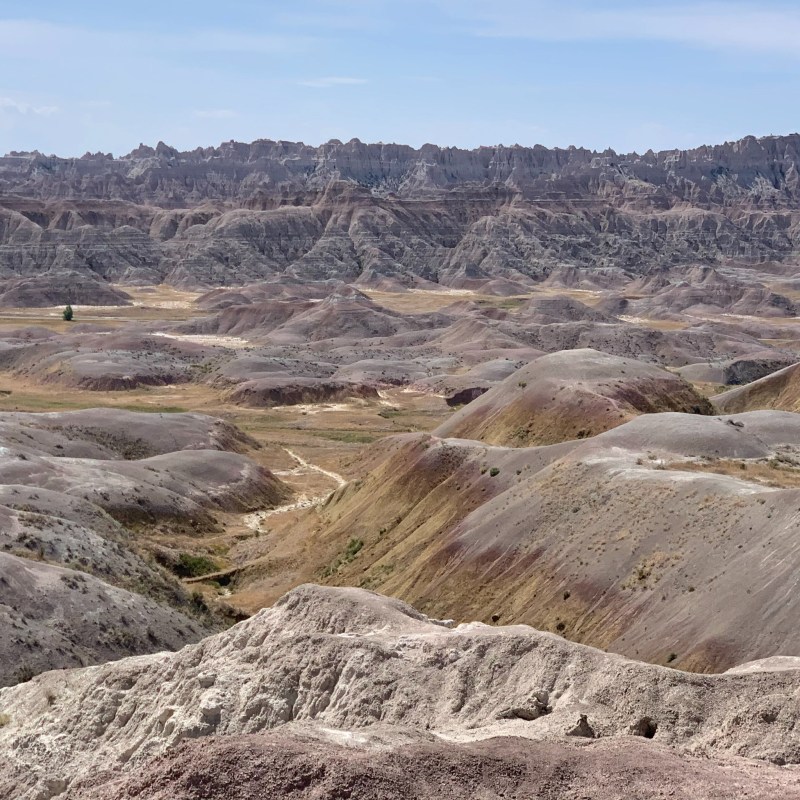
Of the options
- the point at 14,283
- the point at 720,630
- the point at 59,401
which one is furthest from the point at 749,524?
the point at 14,283

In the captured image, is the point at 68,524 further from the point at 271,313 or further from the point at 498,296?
the point at 498,296

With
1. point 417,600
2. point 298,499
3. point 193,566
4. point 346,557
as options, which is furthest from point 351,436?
point 417,600

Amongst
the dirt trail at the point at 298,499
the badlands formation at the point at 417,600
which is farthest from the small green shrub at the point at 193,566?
the dirt trail at the point at 298,499

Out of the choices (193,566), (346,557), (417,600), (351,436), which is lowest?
(351,436)

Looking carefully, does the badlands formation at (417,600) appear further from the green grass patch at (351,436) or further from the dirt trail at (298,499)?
the green grass patch at (351,436)

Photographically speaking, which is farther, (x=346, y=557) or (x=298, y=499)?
(x=298, y=499)

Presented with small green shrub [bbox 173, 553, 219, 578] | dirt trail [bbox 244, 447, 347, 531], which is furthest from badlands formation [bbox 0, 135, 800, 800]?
dirt trail [bbox 244, 447, 347, 531]

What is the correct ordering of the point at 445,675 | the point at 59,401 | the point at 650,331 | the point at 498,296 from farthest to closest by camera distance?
1. the point at 498,296
2. the point at 650,331
3. the point at 59,401
4. the point at 445,675

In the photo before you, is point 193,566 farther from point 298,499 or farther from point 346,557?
point 298,499
